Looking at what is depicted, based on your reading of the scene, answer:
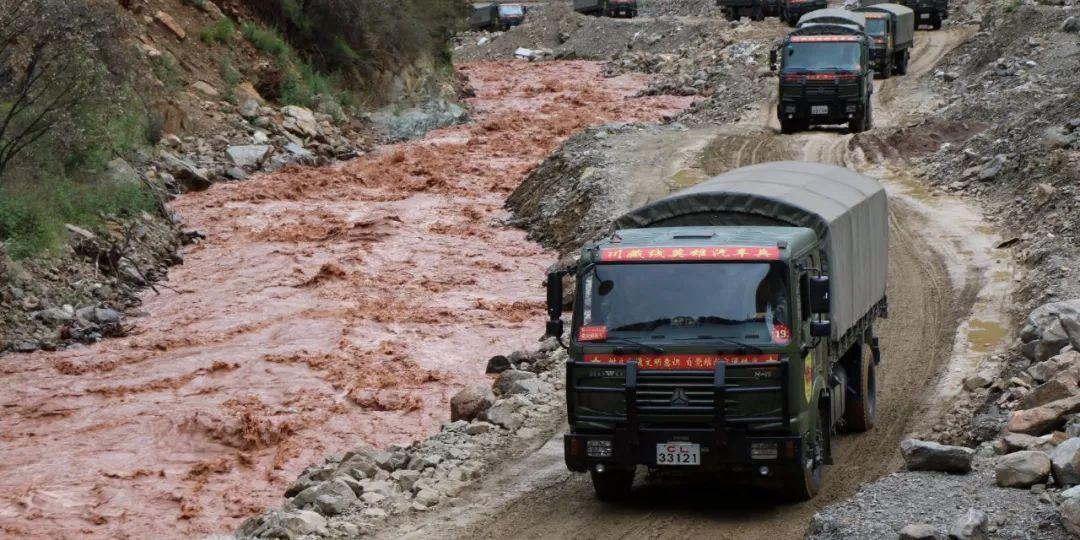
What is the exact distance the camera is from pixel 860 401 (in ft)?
48.3

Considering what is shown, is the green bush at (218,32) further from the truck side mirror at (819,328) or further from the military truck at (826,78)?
the truck side mirror at (819,328)

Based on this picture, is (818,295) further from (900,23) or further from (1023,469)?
(900,23)

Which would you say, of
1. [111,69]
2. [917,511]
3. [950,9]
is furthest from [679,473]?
[950,9]

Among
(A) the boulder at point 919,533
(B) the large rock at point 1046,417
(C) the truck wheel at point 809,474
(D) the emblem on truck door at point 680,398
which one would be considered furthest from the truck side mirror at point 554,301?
(B) the large rock at point 1046,417

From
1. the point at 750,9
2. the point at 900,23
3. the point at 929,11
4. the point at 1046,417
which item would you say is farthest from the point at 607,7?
the point at 1046,417

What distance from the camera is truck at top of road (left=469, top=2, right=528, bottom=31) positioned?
87.3 m

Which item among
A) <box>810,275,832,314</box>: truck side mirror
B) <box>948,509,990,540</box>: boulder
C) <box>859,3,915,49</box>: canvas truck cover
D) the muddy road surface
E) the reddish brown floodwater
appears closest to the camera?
<box>948,509,990,540</box>: boulder

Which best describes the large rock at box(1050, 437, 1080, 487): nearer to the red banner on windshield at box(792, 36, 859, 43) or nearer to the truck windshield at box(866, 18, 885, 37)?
the red banner on windshield at box(792, 36, 859, 43)

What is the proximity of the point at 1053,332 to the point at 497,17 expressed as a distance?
245 feet

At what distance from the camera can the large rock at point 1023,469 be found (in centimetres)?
1089

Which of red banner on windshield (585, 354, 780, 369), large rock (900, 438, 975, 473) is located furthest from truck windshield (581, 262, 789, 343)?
large rock (900, 438, 975, 473)

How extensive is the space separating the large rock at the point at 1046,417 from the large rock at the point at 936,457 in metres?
0.86

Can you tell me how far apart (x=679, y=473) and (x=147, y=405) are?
9.79 metres

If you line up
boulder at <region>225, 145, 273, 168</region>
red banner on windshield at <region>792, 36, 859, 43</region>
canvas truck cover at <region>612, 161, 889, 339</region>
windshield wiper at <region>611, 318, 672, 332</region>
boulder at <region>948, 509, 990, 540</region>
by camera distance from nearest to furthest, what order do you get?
boulder at <region>948, 509, 990, 540</region>
windshield wiper at <region>611, 318, 672, 332</region>
canvas truck cover at <region>612, 161, 889, 339</region>
red banner on windshield at <region>792, 36, 859, 43</region>
boulder at <region>225, 145, 273, 168</region>
